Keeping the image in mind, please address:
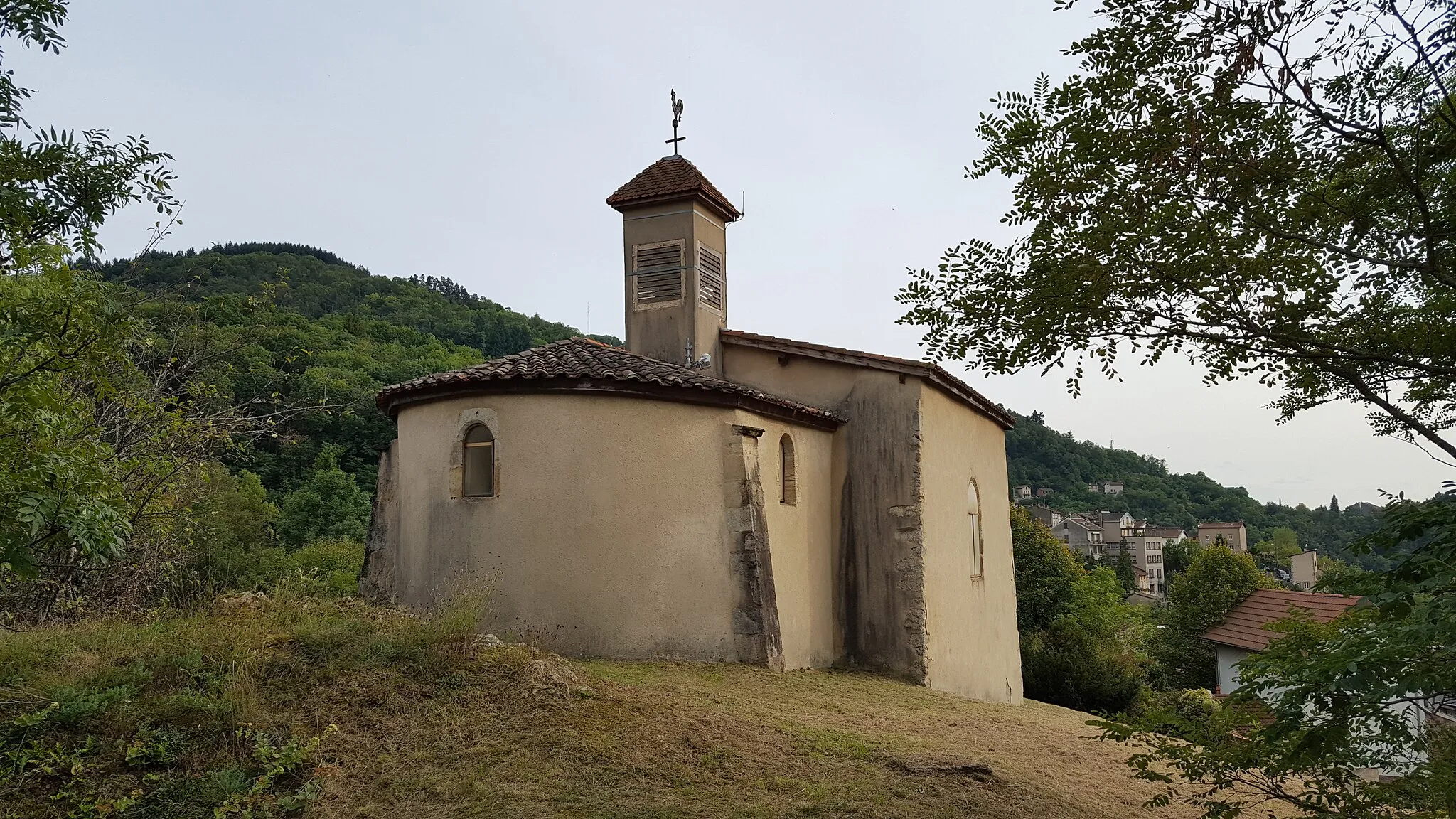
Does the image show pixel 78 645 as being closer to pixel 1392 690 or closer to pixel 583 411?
pixel 583 411

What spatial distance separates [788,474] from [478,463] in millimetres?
4582

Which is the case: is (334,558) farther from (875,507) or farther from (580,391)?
(580,391)

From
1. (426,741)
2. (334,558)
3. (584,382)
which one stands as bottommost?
(426,741)

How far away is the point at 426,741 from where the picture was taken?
8.41 meters

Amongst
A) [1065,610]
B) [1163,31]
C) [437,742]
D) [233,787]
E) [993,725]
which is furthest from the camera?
[1065,610]

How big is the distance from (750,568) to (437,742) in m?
5.68

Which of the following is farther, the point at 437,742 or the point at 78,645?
the point at 78,645

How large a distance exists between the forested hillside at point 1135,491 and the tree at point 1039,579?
68.4 meters

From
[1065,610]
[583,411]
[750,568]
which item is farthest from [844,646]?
[1065,610]

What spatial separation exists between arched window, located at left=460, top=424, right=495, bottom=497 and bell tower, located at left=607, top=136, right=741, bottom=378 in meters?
4.07

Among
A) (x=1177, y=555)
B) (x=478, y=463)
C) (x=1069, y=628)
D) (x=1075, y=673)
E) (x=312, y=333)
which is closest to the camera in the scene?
(x=478, y=463)

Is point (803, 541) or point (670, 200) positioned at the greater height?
point (670, 200)

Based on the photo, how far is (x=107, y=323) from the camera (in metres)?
6.72

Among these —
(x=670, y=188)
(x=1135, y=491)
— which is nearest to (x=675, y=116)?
(x=670, y=188)
